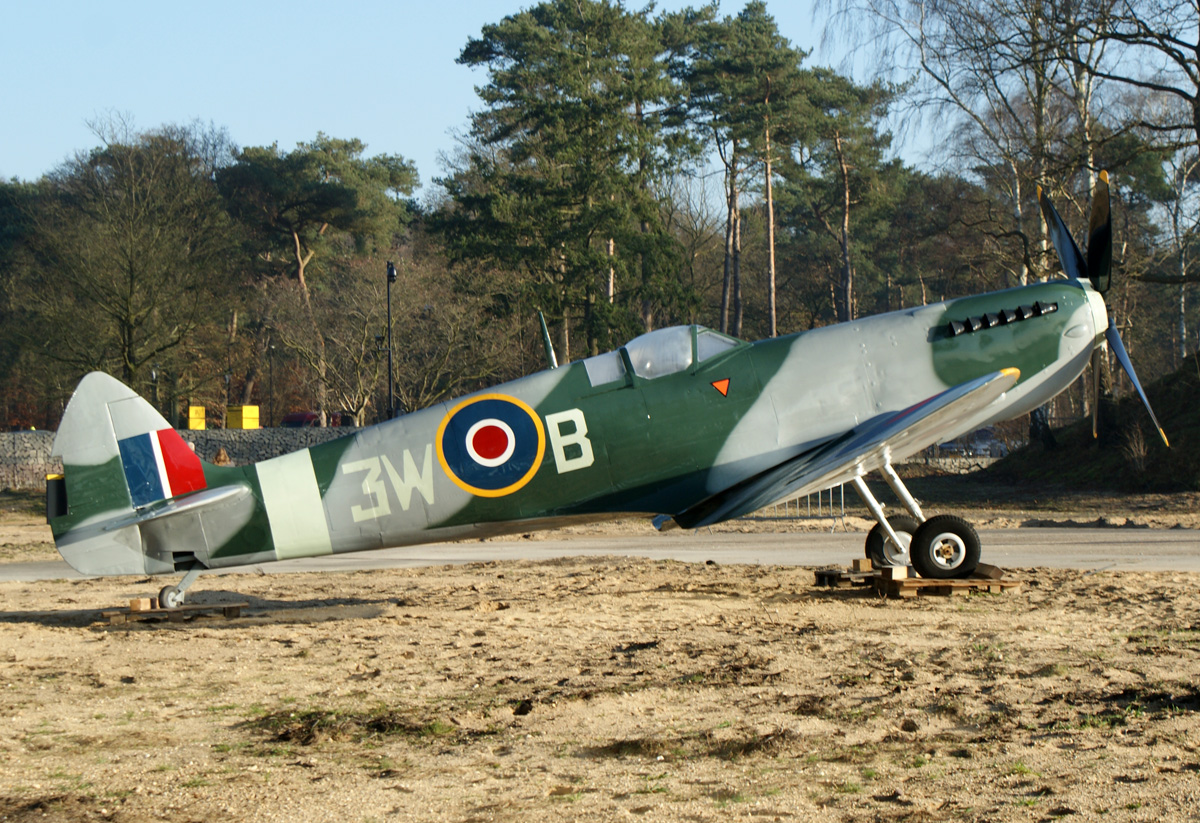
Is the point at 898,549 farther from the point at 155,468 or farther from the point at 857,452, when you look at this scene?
the point at 155,468

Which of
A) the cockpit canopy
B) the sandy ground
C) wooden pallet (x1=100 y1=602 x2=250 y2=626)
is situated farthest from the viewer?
wooden pallet (x1=100 y1=602 x2=250 y2=626)

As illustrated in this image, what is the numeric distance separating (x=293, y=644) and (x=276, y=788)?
12.6 feet

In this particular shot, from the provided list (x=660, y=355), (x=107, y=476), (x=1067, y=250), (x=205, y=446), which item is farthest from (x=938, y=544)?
(x=205, y=446)

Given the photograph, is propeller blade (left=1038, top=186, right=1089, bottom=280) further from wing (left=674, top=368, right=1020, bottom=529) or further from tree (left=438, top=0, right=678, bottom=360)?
tree (left=438, top=0, right=678, bottom=360)

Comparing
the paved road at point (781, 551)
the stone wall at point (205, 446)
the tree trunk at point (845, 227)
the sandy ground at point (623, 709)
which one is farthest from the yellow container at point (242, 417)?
the sandy ground at point (623, 709)

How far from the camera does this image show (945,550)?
9633mm

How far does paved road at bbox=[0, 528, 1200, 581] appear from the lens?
1280 centimetres

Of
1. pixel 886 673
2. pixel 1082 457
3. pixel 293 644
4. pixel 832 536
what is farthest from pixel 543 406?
pixel 1082 457

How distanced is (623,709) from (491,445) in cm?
352

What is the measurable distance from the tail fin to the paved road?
16.8 ft

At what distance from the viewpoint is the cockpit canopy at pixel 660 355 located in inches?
357

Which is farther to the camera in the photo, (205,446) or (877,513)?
(205,446)

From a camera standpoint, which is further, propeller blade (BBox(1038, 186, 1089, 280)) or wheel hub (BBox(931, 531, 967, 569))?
propeller blade (BBox(1038, 186, 1089, 280))

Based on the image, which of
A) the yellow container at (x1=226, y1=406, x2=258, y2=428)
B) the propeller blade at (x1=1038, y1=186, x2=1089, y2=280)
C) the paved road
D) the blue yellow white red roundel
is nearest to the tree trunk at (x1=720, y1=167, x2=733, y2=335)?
the yellow container at (x1=226, y1=406, x2=258, y2=428)
